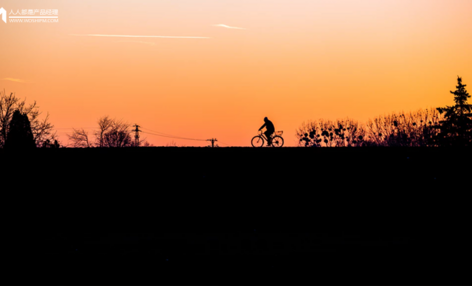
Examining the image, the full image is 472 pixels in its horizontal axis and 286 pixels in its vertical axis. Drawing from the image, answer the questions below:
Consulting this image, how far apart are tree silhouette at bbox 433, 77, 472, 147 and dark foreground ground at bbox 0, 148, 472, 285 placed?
140ft

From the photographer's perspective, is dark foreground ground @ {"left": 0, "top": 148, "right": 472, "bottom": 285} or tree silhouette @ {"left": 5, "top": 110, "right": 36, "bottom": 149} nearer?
dark foreground ground @ {"left": 0, "top": 148, "right": 472, "bottom": 285}

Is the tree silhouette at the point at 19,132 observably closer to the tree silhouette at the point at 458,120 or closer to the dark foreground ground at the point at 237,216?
the dark foreground ground at the point at 237,216

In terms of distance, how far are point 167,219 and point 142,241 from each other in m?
2.81

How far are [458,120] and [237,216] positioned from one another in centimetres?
5222

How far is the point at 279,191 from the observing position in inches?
901

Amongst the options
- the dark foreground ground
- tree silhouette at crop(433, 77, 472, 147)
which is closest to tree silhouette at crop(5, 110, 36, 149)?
the dark foreground ground

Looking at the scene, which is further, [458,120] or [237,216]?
[458,120]

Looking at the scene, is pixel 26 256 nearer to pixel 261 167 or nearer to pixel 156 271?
pixel 156 271

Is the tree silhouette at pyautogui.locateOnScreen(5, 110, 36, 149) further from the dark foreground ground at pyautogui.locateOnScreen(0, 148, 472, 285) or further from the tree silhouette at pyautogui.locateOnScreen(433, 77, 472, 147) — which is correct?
the tree silhouette at pyautogui.locateOnScreen(433, 77, 472, 147)

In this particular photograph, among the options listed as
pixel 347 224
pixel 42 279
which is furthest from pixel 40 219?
pixel 347 224

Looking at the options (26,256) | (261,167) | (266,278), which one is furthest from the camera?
(261,167)

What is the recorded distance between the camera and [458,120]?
65812mm

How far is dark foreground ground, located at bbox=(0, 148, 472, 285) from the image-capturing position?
53.0 feet

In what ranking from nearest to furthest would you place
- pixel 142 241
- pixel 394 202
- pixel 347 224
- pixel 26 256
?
pixel 26 256 → pixel 142 241 → pixel 347 224 → pixel 394 202
